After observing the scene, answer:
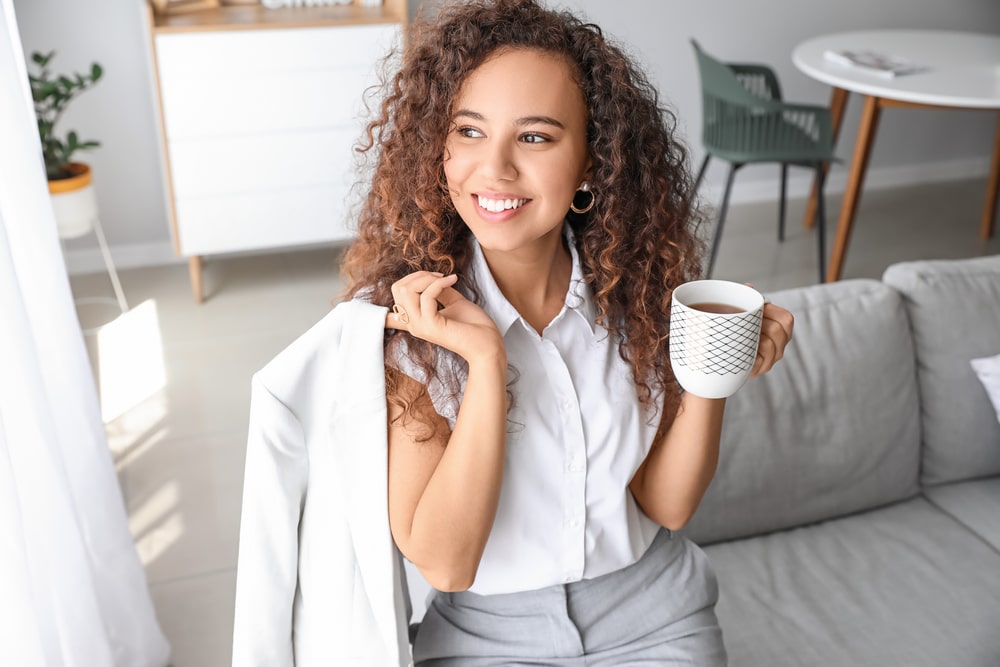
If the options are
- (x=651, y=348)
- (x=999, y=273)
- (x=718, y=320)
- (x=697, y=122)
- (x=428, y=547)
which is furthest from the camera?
(x=697, y=122)

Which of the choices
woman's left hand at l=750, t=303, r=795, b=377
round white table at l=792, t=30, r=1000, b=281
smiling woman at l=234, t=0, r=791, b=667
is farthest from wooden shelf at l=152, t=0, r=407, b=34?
woman's left hand at l=750, t=303, r=795, b=377

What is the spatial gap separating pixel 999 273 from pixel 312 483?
1462 mm

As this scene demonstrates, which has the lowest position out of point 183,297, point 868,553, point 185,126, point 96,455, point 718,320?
point 183,297

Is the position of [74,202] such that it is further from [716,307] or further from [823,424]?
[716,307]

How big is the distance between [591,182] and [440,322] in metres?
0.30

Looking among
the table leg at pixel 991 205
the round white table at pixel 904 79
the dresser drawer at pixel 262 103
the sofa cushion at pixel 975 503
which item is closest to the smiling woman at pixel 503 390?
the sofa cushion at pixel 975 503

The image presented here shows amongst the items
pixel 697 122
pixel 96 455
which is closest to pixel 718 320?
pixel 96 455

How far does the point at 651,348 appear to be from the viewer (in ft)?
4.22

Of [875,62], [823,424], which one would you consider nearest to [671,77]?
[875,62]

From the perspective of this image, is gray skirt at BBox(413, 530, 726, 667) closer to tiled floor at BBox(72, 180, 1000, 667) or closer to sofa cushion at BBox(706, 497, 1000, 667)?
sofa cushion at BBox(706, 497, 1000, 667)

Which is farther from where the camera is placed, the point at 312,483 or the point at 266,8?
the point at 266,8

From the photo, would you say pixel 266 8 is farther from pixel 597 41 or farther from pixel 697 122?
pixel 597 41

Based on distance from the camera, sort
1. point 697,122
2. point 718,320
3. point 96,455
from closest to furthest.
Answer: point 718,320, point 96,455, point 697,122

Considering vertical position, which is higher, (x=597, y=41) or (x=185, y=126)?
(x=597, y=41)
